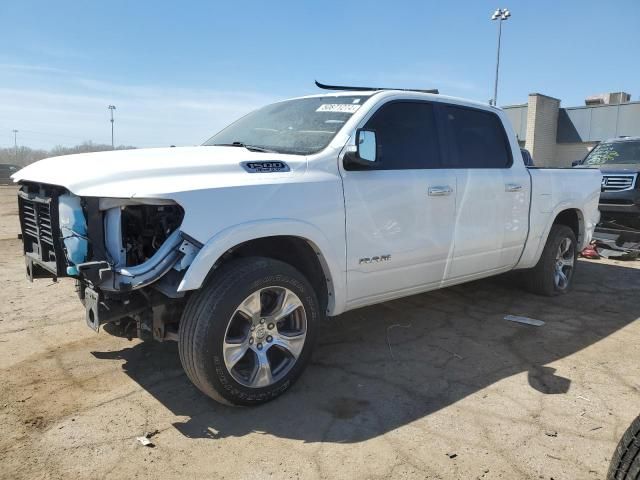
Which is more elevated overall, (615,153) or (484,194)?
(615,153)

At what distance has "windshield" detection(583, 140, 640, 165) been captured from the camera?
10062 millimetres

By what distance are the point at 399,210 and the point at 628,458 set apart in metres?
2.21

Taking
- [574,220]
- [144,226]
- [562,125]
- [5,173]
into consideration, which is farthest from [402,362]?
[5,173]

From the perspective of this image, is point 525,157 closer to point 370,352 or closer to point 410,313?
point 410,313

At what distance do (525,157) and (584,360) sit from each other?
2.40 meters

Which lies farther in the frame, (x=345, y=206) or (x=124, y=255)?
(x=345, y=206)

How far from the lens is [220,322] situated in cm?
295

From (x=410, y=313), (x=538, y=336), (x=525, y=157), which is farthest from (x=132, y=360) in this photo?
(x=525, y=157)

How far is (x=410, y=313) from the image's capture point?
Answer: 5125 millimetres

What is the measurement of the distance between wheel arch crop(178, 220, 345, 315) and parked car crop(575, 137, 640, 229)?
7.55 m

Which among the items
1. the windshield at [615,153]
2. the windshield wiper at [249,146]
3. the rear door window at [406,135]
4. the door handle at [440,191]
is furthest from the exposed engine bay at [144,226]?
the windshield at [615,153]

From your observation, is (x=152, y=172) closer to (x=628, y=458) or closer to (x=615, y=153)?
(x=628, y=458)

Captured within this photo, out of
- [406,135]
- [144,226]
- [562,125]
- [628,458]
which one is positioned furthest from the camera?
[562,125]

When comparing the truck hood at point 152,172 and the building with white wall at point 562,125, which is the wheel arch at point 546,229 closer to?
the truck hood at point 152,172
